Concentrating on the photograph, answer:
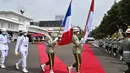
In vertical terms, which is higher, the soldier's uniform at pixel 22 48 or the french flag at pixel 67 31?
the french flag at pixel 67 31

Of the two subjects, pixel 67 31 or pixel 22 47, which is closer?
pixel 67 31

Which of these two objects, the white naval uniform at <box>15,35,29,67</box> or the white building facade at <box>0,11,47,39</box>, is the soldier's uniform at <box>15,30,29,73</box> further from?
the white building facade at <box>0,11,47,39</box>

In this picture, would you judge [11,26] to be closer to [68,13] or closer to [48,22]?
[68,13]

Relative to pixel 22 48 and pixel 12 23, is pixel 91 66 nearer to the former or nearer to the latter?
pixel 22 48

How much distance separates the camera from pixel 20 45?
10602 millimetres


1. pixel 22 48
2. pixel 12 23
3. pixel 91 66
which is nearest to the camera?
pixel 22 48

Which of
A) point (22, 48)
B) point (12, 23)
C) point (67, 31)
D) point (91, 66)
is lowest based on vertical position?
point (91, 66)

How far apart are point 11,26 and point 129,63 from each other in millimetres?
72882

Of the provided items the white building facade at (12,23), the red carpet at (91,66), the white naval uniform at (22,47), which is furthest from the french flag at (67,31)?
the white building facade at (12,23)

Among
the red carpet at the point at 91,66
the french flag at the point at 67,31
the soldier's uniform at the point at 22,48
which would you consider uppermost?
the french flag at the point at 67,31

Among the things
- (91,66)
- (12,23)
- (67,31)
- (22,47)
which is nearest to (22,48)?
(22,47)

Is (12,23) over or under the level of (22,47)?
over

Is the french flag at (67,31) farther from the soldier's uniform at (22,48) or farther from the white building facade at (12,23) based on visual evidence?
the white building facade at (12,23)

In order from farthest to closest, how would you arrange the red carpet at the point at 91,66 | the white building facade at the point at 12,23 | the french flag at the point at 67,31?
the white building facade at the point at 12,23 < the red carpet at the point at 91,66 < the french flag at the point at 67,31
